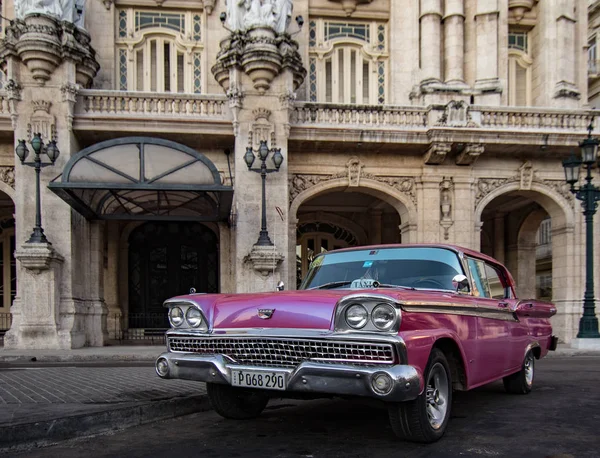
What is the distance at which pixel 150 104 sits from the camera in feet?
53.8

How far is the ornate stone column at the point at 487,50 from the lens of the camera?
18.5 metres

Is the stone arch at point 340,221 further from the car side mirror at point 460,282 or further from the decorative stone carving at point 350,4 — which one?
the car side mirror at point 460,282

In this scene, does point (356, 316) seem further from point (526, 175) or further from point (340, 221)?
point (340, 221)

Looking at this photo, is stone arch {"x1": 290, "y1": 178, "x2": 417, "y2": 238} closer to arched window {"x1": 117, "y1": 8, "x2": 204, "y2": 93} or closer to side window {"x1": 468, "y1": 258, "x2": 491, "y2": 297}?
arched window {"x1": 117, "y1": 8, "x2": 204, "y2": 93}

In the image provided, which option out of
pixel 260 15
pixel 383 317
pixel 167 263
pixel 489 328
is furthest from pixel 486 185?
pixel 383 317

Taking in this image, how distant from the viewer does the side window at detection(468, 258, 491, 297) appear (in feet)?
18.4

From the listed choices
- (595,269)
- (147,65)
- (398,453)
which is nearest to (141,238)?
(147,65)

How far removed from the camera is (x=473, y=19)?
742 inches

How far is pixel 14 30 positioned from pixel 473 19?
13.4m

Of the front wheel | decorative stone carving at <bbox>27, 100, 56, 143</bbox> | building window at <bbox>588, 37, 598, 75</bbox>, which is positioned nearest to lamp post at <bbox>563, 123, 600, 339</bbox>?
the front wheel

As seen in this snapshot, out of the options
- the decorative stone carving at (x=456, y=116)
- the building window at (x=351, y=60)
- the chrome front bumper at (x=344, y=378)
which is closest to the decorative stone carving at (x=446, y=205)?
the decorative stone carving at (x=456, y=116)

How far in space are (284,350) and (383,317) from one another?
0.78 m

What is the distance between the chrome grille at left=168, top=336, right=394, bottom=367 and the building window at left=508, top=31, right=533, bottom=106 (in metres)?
18.2

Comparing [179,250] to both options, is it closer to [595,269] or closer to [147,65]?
[147,65]
